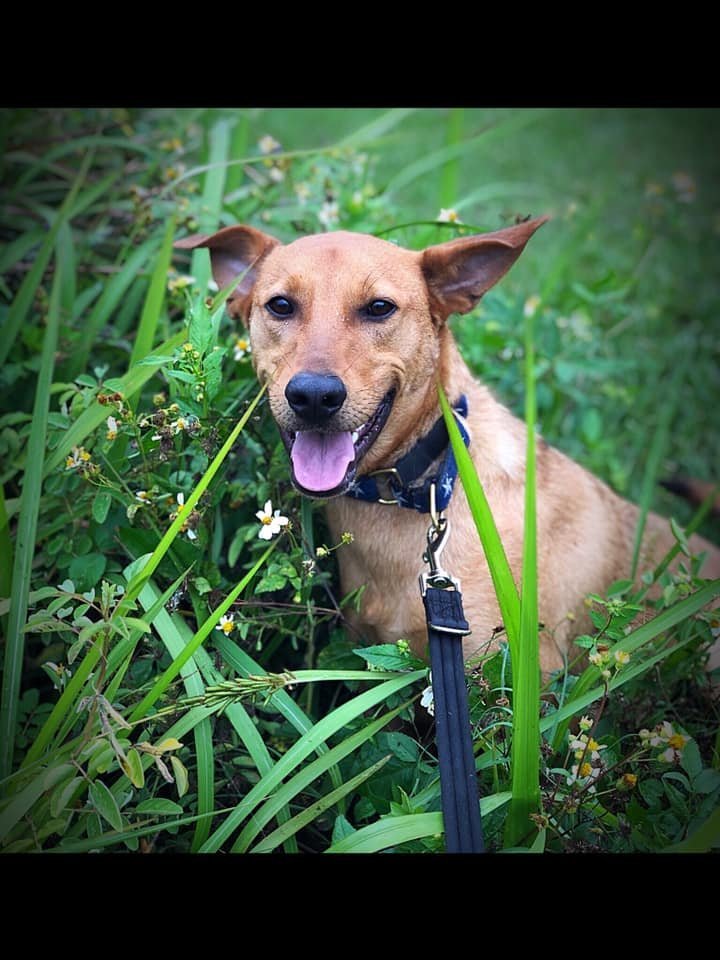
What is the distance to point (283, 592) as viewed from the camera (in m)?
2.98

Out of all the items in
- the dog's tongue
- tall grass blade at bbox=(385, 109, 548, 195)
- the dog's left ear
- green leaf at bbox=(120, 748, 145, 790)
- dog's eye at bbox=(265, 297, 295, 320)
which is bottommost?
green leaf at bbox=(120, 748, 145, 790)

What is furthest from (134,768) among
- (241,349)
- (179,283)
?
(179,283)

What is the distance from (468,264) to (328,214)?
1.18 m

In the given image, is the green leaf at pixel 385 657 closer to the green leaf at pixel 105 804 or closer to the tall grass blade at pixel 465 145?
the green leaf at pixel 105 804

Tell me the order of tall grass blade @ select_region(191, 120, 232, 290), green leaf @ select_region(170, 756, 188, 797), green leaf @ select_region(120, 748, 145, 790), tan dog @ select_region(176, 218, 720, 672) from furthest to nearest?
tall grass blade @ select_region(191, 120, 232, 290) < tan dog @ select_region(176, 218, 720, 672) < green leaf @ select_region(170, 756, 188, 797) < green leaf @ select_region(120, 748, 145, 790)

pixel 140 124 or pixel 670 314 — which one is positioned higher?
pixel 140 124

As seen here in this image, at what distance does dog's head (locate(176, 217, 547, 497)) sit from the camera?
8.18 feet

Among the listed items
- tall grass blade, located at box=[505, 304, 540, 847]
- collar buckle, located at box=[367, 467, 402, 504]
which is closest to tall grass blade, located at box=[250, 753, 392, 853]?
tall grass blade, located at box=[505, 304, 540, 847]

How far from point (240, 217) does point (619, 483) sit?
2.43 metres

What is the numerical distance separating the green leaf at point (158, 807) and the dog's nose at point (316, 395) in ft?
3.58

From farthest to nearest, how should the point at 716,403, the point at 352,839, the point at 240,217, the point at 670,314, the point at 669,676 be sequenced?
the point at 670,314 < the point at 716,403 < the point at 240,217 < the point at 669,676 < the point at 352,839

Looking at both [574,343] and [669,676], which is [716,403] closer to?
[574,343]

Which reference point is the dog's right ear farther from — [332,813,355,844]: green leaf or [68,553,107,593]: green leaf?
[332,813,355,844]: green leaf

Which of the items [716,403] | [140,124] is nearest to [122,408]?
[140,124]
